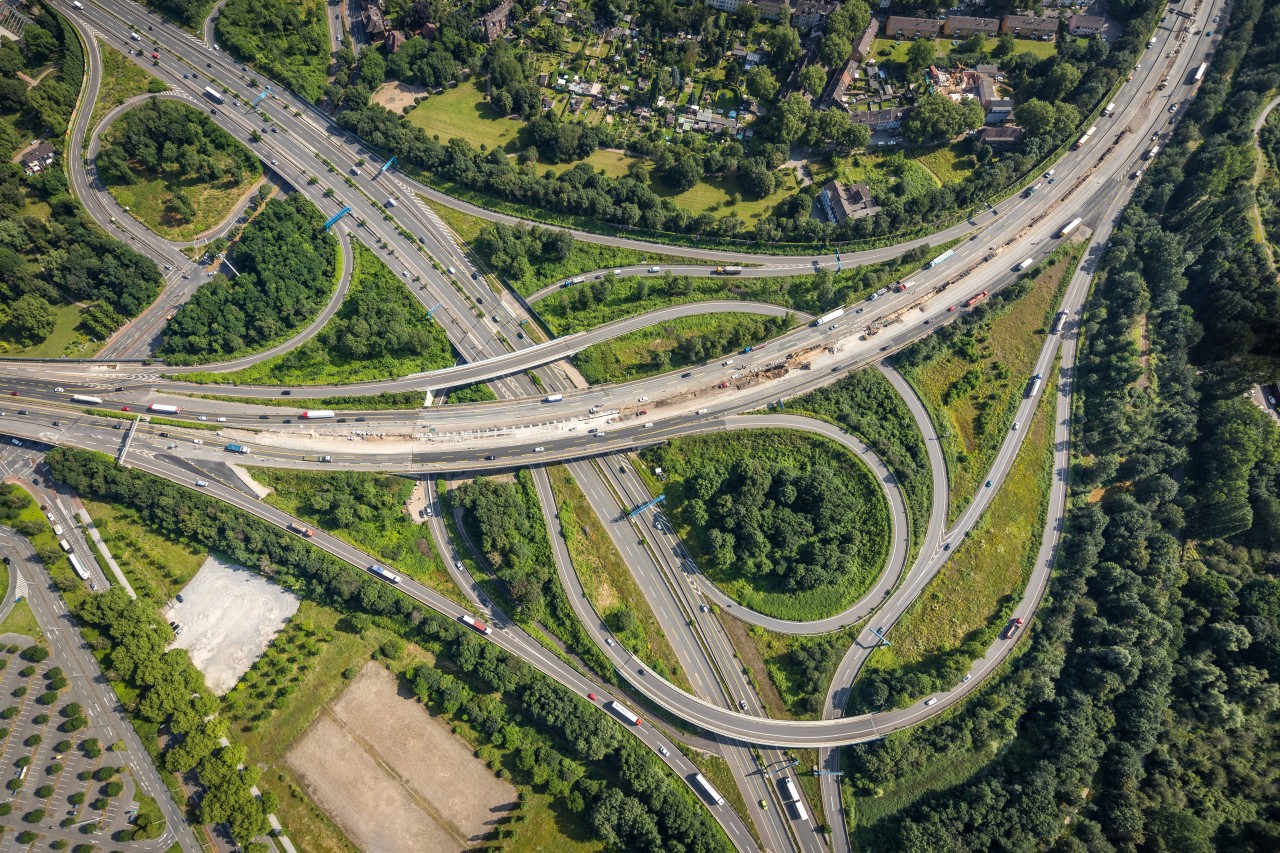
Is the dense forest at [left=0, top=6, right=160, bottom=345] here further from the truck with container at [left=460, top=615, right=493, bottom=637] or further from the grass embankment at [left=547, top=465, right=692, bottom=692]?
the grass embankment at [left=547, top=465, right=692, bottom=692]

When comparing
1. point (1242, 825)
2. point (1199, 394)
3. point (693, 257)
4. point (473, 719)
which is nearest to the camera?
point (1242, 825)

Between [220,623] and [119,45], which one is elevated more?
[119,45]

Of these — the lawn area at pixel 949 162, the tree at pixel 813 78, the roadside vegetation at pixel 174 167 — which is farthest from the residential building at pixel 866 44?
the roadside vegetation at pixel 174 167

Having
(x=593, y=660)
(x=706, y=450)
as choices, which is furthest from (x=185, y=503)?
(x=706, y=450)

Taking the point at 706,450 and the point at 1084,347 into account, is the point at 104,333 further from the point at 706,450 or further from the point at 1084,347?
the point at 1084,347

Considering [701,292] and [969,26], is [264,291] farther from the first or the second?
[969,26]

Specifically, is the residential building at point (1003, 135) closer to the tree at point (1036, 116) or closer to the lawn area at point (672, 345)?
the tree at point (1036, 116)

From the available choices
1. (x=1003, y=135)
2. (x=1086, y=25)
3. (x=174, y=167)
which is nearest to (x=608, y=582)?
(x=174, y=167)
